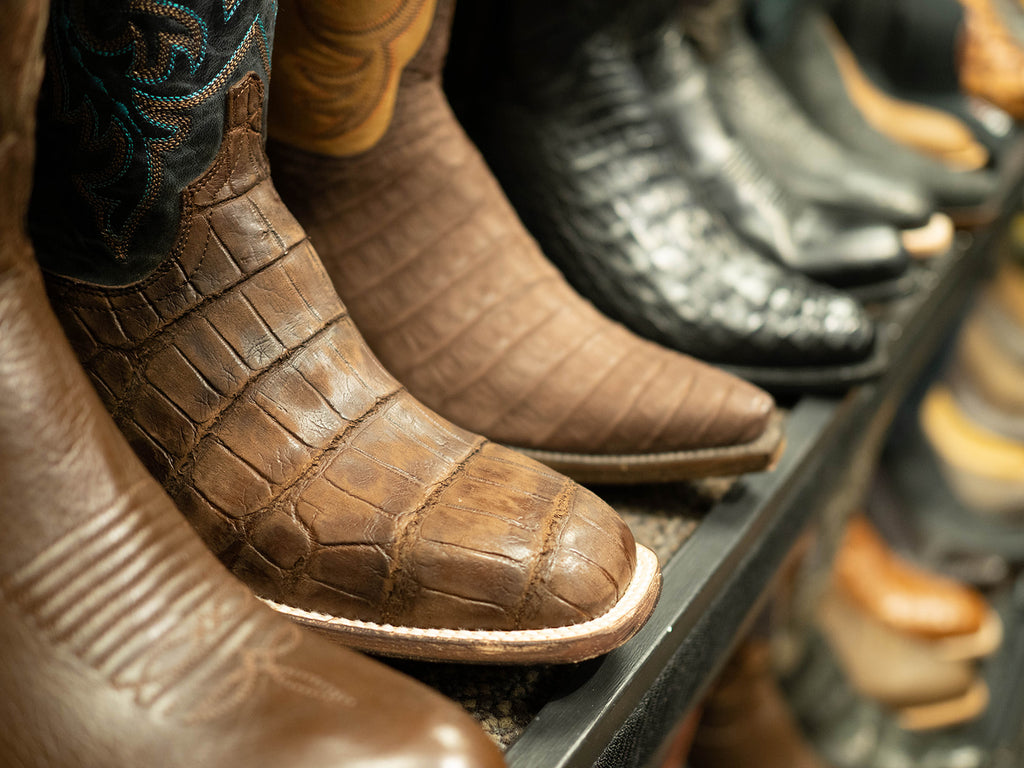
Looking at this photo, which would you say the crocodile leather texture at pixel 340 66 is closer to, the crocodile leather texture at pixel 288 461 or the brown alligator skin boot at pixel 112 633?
the crocodile leather texture at pixel 288 461

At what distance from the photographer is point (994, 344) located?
6.03ft

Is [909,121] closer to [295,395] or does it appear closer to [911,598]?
[911,598]

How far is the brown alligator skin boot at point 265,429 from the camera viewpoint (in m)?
0.41

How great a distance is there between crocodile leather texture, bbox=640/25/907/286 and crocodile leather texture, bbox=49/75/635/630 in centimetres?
52

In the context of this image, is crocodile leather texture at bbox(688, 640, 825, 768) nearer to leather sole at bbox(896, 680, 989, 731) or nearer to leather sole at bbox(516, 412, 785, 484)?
leather sole at bbox(896, 680, 989, 731)

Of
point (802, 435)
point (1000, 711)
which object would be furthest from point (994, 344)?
point (802, 435)

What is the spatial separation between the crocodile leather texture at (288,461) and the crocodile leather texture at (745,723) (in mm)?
787

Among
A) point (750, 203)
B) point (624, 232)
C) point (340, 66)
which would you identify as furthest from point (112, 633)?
point (750, 203)

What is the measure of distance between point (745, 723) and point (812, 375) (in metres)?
0.60

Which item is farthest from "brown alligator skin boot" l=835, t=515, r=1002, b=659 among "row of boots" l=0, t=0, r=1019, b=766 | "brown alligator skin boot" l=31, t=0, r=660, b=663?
"brown alligator skin boot" l=31, t=0, r=660, b=663

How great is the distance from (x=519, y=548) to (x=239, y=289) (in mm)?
179

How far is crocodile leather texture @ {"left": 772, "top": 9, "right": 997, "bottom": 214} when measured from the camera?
1.22 metres

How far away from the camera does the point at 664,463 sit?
0.61 metres

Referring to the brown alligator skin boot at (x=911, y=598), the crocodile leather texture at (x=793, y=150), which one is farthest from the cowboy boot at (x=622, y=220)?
the brown alligator skin boot at (x=911, y=598)
